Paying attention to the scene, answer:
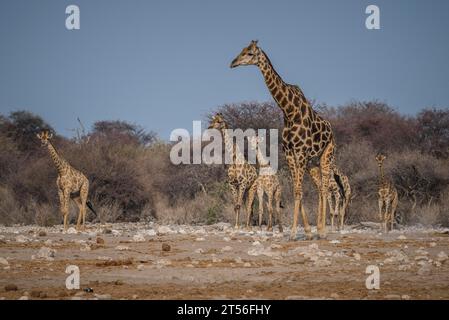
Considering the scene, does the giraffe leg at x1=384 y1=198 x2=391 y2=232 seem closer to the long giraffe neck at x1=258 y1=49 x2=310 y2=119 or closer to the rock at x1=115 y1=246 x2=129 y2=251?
the long giraffe neck at x1=258 y1=49 x2=310 y2=119

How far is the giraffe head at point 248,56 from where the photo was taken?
12986 mm

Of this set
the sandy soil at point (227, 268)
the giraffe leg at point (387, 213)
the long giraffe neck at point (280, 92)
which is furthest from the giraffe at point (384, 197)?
the long giraffe neck at point (280, 92)

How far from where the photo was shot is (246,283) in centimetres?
820

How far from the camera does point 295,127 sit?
1312cm

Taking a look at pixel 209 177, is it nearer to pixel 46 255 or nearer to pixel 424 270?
pixel 46 255

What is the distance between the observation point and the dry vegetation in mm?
22969

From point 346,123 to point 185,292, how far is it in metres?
26.4

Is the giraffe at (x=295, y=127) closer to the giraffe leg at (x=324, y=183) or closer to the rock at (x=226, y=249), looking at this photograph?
the giraffe leg at (x=324, y=183)

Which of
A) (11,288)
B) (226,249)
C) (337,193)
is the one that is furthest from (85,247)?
(337,193)

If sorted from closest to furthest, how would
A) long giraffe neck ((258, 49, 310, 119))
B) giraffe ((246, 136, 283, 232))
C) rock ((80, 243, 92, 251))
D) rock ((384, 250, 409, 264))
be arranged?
rock ((384, 250, 409, 264)) → rock ((80, 243, 92, 251)) → long giraffe neck ((258, 49, 310, 119)) → giraffe ((246, 136, 283, 232))

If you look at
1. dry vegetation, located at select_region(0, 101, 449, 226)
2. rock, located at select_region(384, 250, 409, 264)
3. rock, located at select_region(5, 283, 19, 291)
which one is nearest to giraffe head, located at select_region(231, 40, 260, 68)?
rock, located at select_region(384, 250, 409, 264)

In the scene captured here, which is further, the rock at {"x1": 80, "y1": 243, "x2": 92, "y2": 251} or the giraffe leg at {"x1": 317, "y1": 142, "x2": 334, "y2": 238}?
the giraffe leg at {"x1": 317, "y1": 142, "x2": 334, "y2": 238}
